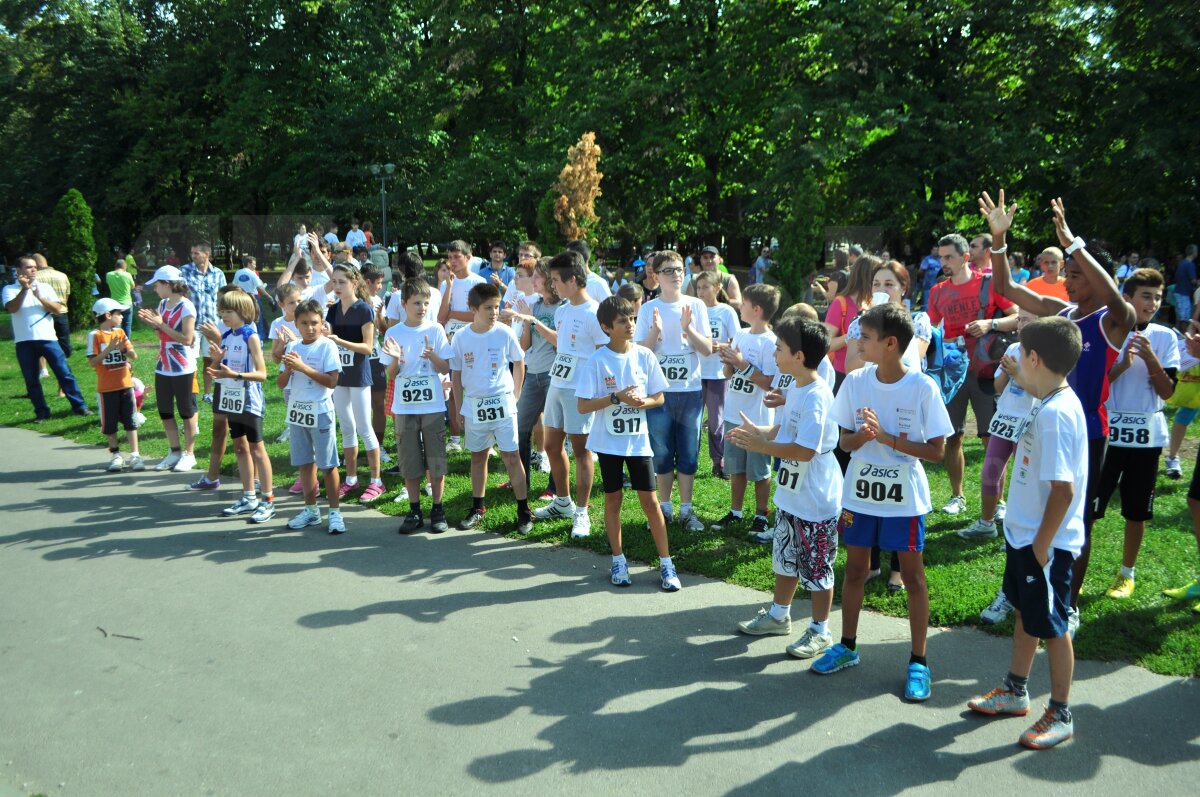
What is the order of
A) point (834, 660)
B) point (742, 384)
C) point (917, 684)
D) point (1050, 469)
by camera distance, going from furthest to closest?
point (742, 384) → point (834, 660) → point (917, 684) → point (1050, 469)

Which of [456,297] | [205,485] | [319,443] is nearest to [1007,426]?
[319,443]

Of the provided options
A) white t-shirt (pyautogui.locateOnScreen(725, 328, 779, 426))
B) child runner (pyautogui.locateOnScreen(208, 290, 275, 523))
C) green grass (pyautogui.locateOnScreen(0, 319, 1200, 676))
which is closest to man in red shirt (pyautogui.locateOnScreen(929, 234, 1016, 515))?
green grass (pyautogui.locateOnScreen(0, 319, 1200, 676))

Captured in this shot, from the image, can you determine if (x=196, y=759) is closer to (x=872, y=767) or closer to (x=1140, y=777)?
(x=872, y=767)

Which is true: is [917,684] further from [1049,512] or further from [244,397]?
[244,397]

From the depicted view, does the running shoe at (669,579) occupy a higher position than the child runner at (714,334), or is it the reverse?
the child runner at (714,334)

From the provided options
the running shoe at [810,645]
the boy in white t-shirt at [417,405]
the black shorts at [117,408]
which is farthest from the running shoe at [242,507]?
the running shoe at [810,645]

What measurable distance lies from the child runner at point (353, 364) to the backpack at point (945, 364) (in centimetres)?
477

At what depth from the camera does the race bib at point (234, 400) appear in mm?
8023

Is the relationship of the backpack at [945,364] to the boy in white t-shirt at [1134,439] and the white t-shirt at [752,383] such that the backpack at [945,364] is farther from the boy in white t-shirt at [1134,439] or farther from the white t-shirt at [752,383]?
the boy in white t-shirt at [1134,439]

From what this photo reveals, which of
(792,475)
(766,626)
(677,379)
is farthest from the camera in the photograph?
(677,379)

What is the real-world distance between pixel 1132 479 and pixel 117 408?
9528mm

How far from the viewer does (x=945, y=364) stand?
7180mm

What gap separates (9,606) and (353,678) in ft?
9.29

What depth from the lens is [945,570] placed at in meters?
6.26
